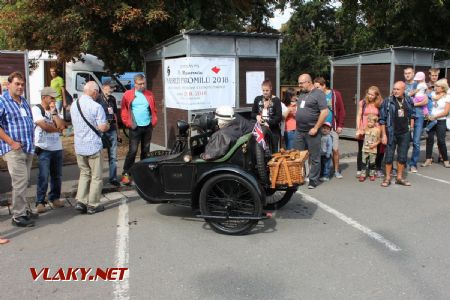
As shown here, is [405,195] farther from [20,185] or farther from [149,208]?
[20,185]

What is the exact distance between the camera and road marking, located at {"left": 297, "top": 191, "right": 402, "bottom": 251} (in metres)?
4.63

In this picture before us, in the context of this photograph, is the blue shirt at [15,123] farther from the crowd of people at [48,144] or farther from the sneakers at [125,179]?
the sneakers at [125,179]

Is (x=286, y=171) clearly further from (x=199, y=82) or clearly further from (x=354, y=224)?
(x=199, y=82)

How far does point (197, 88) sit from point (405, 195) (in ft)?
12.9

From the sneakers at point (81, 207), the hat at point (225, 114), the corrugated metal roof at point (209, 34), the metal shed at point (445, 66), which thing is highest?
the corrugated metal roof at point (209, 34)

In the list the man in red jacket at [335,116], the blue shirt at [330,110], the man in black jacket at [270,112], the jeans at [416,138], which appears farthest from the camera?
the jeans at [416,138]

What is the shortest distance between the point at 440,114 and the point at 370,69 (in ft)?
10.5

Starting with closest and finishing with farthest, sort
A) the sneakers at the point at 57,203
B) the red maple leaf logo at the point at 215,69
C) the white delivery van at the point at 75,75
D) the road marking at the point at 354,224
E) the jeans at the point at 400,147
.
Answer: the road marking at the point at 354,224 < the sneakers at the point at 57,203 < the jeans at the point at 400,147 < the red maple leaf logo at the point at 215,69 < the white delivery van at the point at 75,75

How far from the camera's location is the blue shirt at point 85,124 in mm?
5691

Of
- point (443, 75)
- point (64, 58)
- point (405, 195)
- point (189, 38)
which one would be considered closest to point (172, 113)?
point (189, 38)

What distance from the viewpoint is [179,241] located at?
480cm

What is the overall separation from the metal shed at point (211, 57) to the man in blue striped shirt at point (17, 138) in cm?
333

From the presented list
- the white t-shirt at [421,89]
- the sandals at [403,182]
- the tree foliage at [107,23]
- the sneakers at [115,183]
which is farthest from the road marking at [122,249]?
the white t-shirt at [421,89]

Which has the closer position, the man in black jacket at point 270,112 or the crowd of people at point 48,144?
the crowd of people at point 48,144
